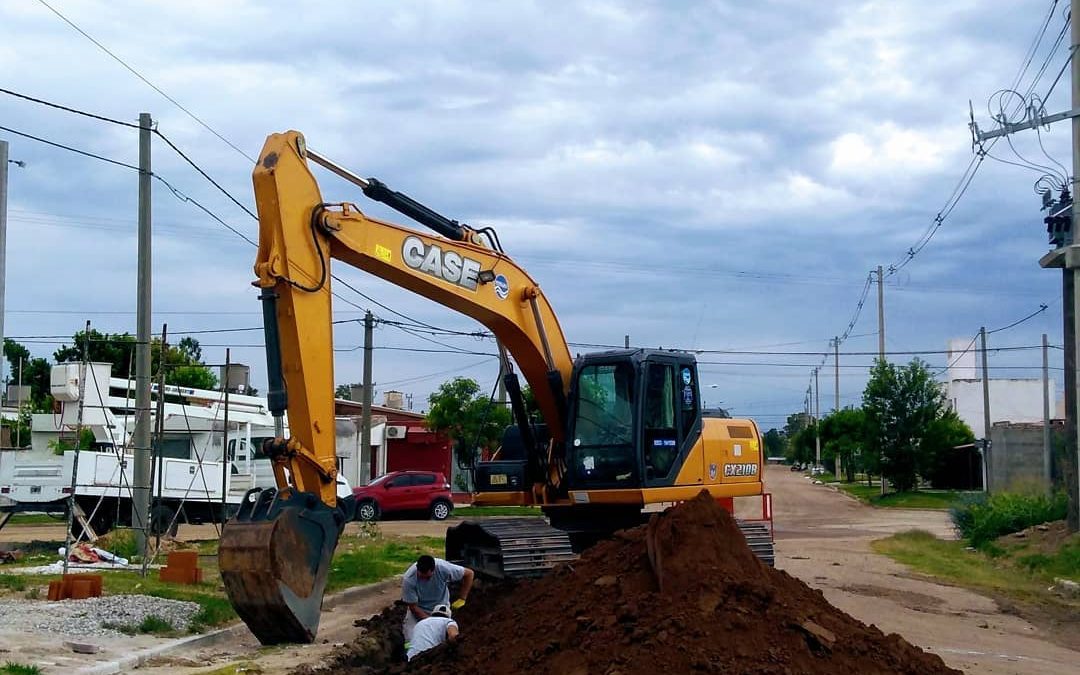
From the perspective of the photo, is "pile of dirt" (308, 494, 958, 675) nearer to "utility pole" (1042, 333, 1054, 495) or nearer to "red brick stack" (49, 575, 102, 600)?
"red brick stack" (49, 575, 102, 600)

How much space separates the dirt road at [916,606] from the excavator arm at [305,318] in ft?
20.3

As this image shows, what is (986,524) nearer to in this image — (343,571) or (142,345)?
(343,571)

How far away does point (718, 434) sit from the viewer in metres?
14.1

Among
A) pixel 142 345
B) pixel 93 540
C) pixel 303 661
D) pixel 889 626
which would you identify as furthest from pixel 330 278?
pixel 93 540

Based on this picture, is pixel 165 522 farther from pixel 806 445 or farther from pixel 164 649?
pixel 806 445

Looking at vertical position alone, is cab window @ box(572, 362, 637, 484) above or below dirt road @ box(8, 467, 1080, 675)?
above

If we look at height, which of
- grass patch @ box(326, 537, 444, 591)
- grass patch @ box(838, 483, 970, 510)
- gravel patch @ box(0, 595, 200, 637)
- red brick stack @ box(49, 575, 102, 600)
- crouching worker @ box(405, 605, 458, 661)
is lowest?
grass patch @ box(838, 483, 970, 510)

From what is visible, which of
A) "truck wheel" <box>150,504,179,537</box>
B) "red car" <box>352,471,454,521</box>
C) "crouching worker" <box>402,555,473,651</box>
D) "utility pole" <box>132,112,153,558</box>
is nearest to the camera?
"crouching worker" <box>402,555,473,651</box>

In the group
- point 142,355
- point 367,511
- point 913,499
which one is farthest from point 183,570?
point 913,499

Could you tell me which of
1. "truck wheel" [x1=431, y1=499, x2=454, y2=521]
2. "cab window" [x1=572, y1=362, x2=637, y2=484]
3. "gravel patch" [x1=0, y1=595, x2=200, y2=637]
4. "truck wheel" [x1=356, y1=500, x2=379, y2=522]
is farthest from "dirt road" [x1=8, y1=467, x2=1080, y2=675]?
"truck wheel" [x1=431, y1=499, x2=454, y2=521]

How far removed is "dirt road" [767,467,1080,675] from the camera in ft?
41.2

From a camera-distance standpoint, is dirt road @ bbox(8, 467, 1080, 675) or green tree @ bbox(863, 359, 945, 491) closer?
dirt road @ bbox(8, 467, 1080, 675)

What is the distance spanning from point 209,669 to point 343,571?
8.25 m

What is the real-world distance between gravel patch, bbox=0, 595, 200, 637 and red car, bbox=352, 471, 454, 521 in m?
20.6
